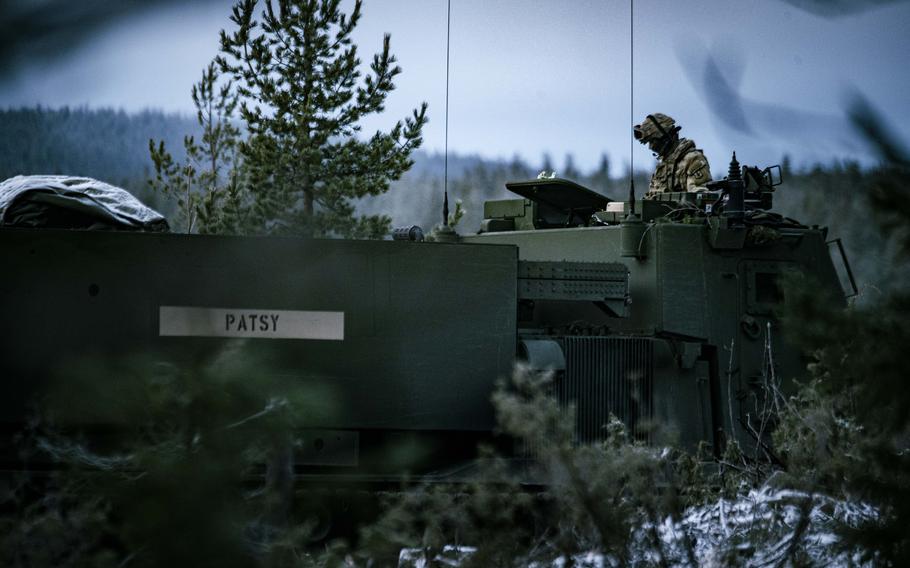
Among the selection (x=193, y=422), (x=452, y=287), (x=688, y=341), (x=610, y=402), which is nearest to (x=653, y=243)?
(x=688, y=341)

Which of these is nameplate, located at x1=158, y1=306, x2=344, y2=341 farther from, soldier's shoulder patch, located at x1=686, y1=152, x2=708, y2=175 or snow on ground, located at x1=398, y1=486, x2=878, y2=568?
soldier's shoulder patch, located at x1=686, y1=152, x2=708, y2=175

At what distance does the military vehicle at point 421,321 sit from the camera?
17.6ft

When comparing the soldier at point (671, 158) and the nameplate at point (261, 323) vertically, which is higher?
the soldier at point (671, 158)

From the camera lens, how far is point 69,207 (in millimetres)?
5715

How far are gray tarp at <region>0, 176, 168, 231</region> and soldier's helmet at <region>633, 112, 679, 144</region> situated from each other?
4.00 m

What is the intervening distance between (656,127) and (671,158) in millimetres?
294

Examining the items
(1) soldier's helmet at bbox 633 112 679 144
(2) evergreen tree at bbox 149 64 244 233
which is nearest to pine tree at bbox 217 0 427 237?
(2) evergreen tree at bbox 149 64 244 233

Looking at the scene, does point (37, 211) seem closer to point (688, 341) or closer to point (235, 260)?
point (235, 260)

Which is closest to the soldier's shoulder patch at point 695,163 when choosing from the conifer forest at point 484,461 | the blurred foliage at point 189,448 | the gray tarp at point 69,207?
the conifer forest at point 484,461

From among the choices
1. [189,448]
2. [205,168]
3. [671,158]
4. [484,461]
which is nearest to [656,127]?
[671,158]

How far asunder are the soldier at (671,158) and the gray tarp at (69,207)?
3802 mm

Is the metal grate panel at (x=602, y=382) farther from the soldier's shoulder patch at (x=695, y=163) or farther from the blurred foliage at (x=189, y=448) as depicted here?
the blurred foliage at (x=189, y=448)

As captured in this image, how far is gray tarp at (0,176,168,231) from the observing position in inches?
221

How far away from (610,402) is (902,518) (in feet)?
14.4
